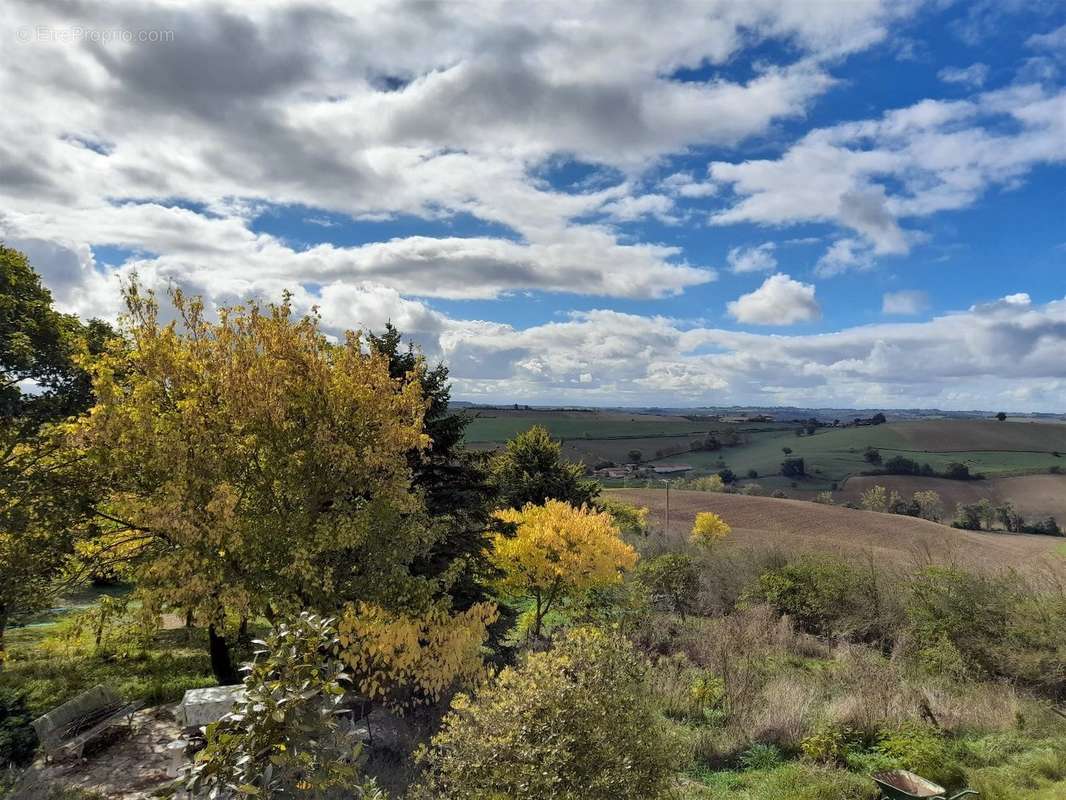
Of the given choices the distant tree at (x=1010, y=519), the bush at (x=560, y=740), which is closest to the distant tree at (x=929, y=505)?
the distant tree at (x=1010, y=519)

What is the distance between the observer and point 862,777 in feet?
31.7

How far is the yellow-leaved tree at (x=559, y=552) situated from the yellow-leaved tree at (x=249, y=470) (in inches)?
222

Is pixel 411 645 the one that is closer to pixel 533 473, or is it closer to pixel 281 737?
pixel 281 737

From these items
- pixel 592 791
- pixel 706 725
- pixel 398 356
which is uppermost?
pixel 398 356

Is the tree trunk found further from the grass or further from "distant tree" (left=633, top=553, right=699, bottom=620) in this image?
"distant tree" (left=633, top=553, right=699, bottom=620)

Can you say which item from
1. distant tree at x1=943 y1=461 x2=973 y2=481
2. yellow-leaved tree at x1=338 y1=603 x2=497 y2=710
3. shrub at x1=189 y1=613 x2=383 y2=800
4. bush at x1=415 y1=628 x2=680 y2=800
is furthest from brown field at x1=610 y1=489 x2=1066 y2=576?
shrub at x1=189 y1=613 x2=383 y2=800

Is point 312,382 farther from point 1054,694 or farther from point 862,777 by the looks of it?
point 1054,694

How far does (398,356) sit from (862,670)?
1366 centimetres

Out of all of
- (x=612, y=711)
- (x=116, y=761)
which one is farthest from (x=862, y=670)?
(x=116, y=761)

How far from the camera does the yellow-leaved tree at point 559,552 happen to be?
56.2 ft

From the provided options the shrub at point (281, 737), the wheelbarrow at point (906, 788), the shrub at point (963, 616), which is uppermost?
the shrub at point (281, 737)

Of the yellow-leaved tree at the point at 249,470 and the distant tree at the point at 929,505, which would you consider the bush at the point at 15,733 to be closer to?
the yellow-leaved tree at the point at 249,470

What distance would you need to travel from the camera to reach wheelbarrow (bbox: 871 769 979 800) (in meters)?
7.73

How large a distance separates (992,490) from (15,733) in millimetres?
102394
